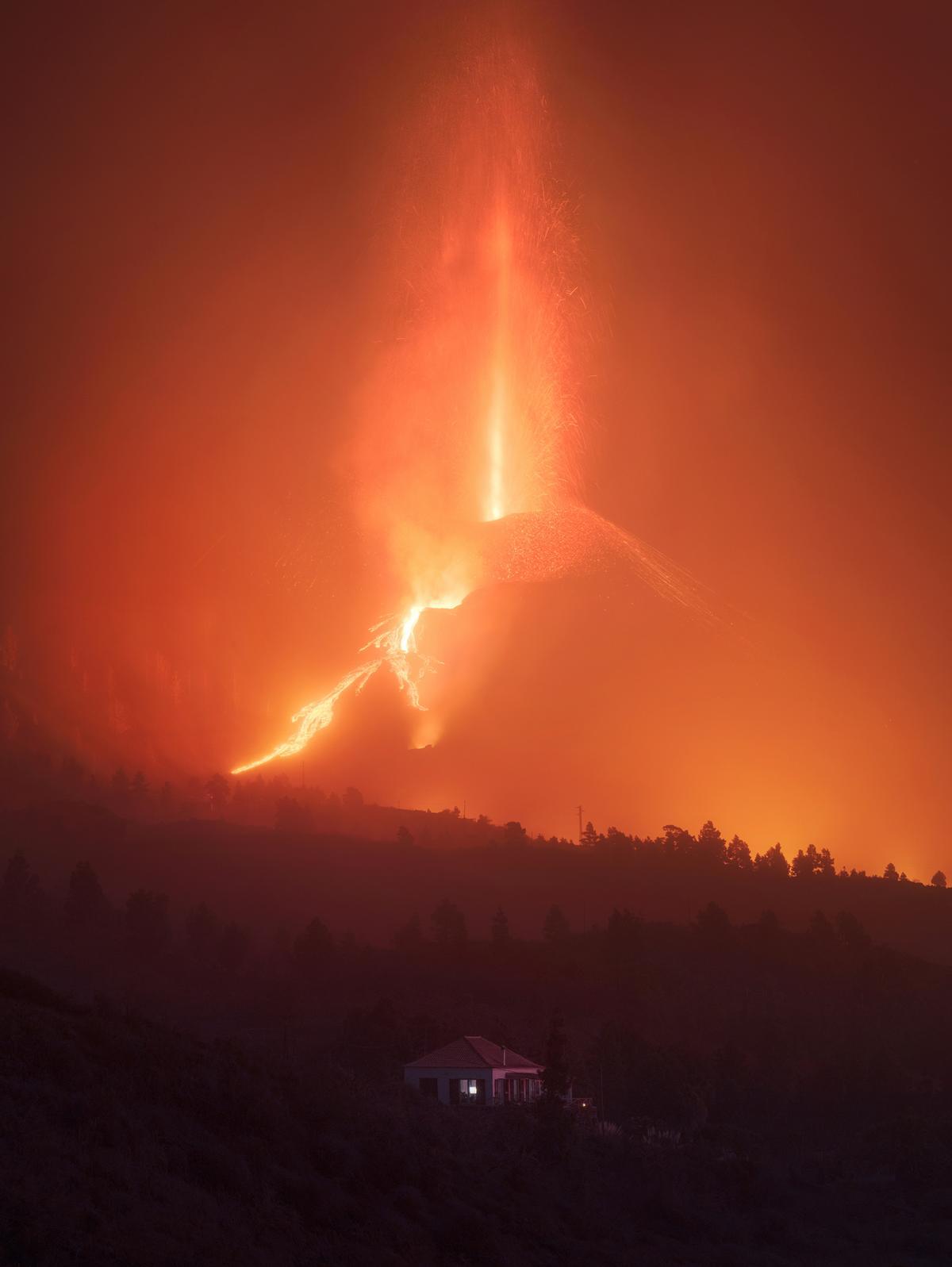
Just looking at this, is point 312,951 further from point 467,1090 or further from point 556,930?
point 467,1090

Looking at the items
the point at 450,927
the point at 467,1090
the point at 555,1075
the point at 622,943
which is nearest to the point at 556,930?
the point at 622,943

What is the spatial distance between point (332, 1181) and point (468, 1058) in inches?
1342

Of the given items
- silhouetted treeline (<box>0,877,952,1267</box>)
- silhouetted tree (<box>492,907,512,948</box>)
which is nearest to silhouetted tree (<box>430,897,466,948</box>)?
silhouetted treeline (<box>0,877,952,1267</box>)

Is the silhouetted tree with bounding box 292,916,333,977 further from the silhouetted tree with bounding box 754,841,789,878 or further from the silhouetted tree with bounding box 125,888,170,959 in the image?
the silhouetted tree with bounding box 754,841,789,878

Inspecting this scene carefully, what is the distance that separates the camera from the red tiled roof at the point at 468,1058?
6375 cm

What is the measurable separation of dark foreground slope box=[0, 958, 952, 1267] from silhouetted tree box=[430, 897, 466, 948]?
2253 inches

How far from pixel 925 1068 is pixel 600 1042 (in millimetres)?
27128

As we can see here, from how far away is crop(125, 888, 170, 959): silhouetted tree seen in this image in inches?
4104

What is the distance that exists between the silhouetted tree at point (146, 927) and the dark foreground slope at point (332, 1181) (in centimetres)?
5659

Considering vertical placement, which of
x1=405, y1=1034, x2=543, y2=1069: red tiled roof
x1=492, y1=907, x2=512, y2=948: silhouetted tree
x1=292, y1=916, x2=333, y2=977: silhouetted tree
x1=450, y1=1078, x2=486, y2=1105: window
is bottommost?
x1=450, y1=1078, x2=486, y2=1105: window

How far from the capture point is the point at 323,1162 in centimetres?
3275

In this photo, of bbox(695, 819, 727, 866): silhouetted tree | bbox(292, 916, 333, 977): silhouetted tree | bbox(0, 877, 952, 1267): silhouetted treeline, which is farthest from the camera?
bbox(695, 819, 727, 866): silhouetted tree

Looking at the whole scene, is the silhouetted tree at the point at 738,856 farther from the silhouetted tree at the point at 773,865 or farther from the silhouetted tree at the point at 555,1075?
the silhouetted tree at the point at 555,1075

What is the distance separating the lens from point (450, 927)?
11250 cm
